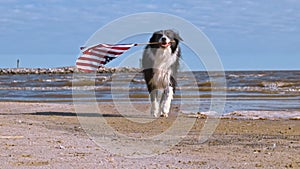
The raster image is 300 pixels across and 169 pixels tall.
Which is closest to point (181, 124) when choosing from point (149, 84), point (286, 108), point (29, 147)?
point (149, 84)

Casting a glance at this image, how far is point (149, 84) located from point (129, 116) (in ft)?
3.79

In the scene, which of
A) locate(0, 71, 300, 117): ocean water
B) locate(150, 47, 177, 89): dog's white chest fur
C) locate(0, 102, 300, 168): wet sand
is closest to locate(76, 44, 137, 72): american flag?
locate(150, 47, 177, 89): dog's white chest fur

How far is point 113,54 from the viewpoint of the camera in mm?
10828

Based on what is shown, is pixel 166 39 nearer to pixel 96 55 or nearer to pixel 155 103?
pixel 96 55

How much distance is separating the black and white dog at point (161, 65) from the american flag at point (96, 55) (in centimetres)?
83

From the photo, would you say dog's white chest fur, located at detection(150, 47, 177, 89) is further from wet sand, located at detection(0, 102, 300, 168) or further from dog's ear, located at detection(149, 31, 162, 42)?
wet sand, located at detection(0, 102, 300, 168)

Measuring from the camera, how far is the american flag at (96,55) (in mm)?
10727

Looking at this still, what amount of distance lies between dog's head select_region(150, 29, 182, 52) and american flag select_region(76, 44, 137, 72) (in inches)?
30.2

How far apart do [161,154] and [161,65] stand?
4576 millimetres

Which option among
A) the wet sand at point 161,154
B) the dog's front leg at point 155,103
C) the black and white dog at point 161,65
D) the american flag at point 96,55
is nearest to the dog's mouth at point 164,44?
the black and white dog at point 161,65

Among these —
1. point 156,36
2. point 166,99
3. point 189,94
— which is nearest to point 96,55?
point 156,36

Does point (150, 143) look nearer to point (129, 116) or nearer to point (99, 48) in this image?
point (99, 48)

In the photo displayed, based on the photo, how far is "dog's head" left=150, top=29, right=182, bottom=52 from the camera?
37.2 feet

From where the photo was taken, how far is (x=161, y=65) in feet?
38.4
